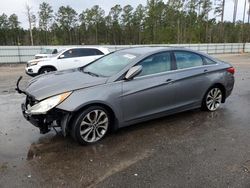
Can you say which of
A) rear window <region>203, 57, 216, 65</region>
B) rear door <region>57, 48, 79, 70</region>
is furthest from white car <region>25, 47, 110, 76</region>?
rear window <region>203, 57, 216, 65</region>

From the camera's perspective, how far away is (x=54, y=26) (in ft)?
193

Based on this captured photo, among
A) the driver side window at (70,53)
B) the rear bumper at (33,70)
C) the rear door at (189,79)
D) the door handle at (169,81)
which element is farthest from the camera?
the driver side window at (70,53)

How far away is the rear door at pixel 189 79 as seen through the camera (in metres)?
4.90

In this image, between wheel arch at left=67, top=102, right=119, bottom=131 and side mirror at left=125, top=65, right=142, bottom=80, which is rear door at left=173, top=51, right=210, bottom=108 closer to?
side mirror at left=125, top=65, right=142, bottom=80

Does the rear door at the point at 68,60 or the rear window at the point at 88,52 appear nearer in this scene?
the rear door at the point at 68,60

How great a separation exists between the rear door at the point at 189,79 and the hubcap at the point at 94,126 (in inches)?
63.7

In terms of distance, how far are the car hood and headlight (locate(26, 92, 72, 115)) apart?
80 mm

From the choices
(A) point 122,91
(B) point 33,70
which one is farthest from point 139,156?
(B) point 33,70

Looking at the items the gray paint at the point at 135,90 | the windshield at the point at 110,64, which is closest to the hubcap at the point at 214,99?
the gray paint at the point at 135,90

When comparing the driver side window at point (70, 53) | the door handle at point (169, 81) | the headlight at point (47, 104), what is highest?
the driver side window at point (70, 53)

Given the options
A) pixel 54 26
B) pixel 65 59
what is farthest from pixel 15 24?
pixel 65 59

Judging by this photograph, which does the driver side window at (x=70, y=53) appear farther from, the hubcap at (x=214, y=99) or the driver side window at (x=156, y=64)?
the hubcap at (x=214, y=99)

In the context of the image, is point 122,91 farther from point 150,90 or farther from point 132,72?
point 150,90

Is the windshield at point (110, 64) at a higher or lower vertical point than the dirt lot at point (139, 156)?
higher
